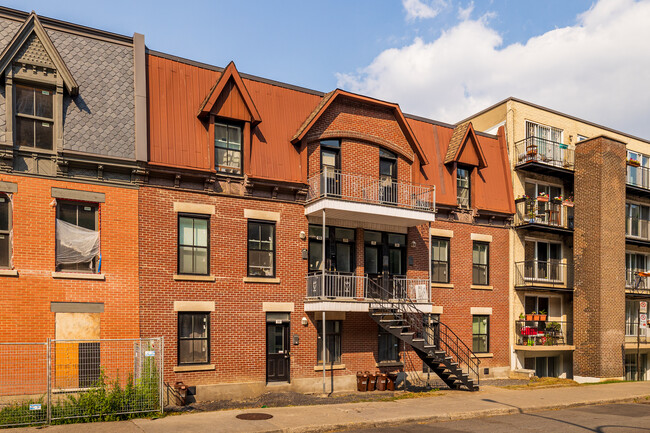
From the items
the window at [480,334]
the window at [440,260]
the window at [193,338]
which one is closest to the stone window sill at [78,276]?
the window at [193,338]

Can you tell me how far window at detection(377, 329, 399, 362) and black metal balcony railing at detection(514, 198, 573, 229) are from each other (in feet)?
28.6

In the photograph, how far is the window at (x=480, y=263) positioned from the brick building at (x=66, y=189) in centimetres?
1460

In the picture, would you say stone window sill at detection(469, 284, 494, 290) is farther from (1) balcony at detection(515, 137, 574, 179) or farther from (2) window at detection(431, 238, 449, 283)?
(1) balcony at detection(515, 137, 574, 179)

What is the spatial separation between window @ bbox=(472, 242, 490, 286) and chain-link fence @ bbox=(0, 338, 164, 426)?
1427cm

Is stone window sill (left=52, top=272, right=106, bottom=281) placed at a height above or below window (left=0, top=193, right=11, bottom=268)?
below

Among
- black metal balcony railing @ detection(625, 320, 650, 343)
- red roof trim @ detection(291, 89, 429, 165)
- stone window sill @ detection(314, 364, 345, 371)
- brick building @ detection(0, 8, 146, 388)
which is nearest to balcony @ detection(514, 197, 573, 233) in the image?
red roof trim @ detection(291, 89, 429, 165)

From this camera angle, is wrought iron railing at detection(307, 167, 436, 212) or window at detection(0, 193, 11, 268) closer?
window at detection(0, 193, 11, 268)

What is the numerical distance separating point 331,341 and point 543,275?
40.2 ft

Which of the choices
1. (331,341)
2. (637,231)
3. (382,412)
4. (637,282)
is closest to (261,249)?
(331,341)

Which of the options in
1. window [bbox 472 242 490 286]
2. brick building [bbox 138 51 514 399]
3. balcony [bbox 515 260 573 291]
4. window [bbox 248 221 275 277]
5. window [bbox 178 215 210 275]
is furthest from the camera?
balcony [bbox 515 260 573 291]

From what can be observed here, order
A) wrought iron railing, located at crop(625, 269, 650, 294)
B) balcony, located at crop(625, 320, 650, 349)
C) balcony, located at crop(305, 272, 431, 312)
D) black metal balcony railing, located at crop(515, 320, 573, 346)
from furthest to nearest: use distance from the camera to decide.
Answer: wrought iron railing, located at crop(625, 269, 650, 294), balcony, located at crop(625, 320, 650, 349), black metal balcony railing, located at crop(515, 320, 573, 346), balcony, located at crop(305, 272, 431, 312)

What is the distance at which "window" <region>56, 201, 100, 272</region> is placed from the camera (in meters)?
15.9

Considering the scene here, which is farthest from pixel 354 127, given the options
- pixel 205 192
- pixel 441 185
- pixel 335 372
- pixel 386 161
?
pixel 335 372

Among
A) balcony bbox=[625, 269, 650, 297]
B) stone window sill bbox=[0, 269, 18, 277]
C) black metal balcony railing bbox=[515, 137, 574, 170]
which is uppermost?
black metal balcony railing bbox=[515, 137, 574, 170]
